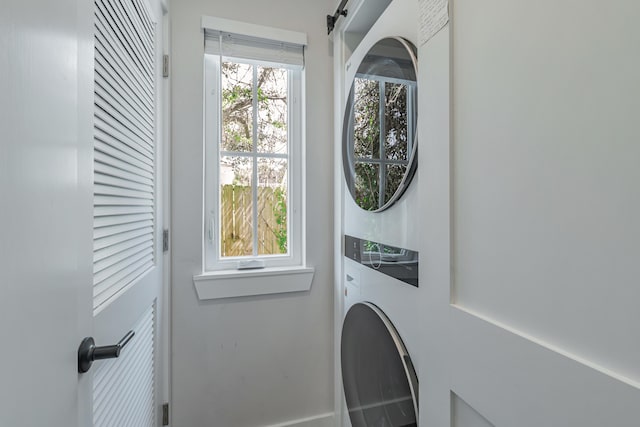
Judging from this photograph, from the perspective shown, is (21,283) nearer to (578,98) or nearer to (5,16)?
(5,16)

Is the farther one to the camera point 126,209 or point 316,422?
point 316,422

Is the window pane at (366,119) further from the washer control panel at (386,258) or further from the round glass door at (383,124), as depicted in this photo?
the washer control panel at (386,258)

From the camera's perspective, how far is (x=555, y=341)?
46 centimetres

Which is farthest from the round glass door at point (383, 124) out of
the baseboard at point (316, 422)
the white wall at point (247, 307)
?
the baseboard at point (316, 422)

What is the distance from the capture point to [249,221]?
150cm

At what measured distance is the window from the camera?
1421mm

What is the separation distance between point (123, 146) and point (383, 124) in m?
0.80

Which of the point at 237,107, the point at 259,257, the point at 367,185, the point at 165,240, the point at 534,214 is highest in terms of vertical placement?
the point at 237,107

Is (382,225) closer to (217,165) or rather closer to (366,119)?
(366,119)

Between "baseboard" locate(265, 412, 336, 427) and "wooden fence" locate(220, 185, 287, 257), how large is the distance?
0.87 m

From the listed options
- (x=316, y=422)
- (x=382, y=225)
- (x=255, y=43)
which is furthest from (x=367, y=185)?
(x=316, y=422)

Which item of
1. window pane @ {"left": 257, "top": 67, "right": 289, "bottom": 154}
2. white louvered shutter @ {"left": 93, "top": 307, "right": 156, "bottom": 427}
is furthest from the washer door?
window pane @ {"left": 257, "top": 67, "right": 289, "bottom": 154}

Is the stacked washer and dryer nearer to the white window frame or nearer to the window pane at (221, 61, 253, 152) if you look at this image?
the white window frame

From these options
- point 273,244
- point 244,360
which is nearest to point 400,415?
point 244,360
